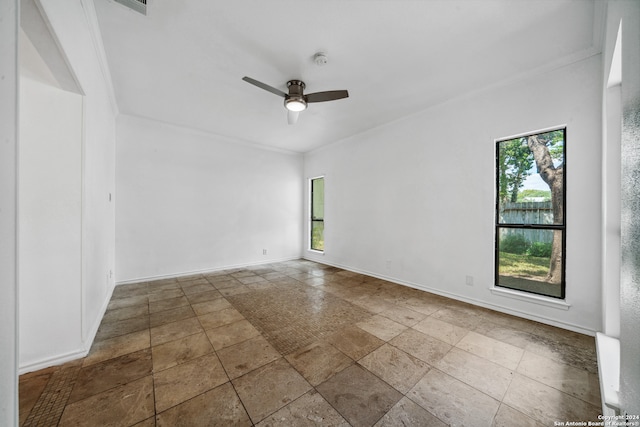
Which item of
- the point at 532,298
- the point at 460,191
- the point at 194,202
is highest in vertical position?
the point at 460,191

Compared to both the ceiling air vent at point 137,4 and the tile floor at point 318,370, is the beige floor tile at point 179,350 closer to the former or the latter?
the tile floor at point 318,370

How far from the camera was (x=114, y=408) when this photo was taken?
5.04 feet

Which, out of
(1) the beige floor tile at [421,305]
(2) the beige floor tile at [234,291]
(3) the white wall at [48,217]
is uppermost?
(3) the white wall at [48,217]

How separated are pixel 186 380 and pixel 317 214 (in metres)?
4.83

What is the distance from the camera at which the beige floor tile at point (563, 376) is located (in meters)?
1.68

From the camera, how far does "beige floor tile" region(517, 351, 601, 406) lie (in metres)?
1.68

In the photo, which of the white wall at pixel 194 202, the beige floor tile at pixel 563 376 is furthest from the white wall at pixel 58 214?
the beige floor tile at pixel 563 376

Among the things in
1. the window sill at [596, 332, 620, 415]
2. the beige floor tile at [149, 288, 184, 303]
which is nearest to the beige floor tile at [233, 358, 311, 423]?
the window sill at [596, 332, 620, 415]

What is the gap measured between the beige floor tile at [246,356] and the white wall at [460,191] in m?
2.73

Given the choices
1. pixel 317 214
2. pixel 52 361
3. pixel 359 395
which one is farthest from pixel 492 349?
pixel 317 214

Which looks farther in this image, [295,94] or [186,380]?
[295,94]

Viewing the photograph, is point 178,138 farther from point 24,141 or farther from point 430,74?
point 430,74

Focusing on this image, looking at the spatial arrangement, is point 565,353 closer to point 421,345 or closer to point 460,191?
point 421,345

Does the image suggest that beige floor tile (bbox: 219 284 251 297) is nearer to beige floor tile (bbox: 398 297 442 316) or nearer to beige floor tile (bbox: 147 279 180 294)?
beige floor tile (bbox: 147 279 180 294)
